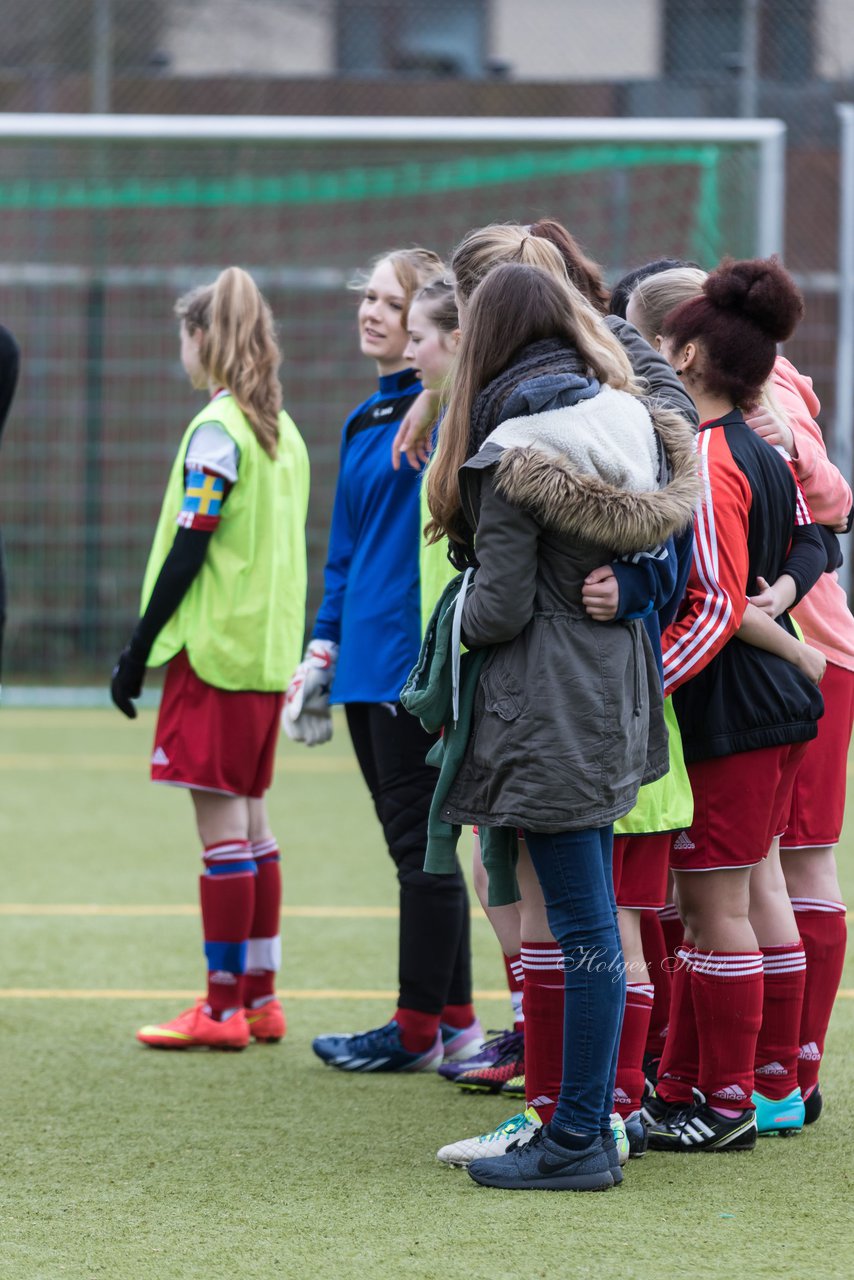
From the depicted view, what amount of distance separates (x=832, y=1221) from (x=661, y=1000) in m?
0.88

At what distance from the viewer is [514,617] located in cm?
285

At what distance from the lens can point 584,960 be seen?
2.97 m

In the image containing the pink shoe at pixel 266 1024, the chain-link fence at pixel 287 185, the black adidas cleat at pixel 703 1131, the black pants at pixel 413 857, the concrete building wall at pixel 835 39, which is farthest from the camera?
the concrete building wall at pixel 835 39

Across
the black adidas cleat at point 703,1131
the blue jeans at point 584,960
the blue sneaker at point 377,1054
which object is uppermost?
the blue jeans at point 584,960

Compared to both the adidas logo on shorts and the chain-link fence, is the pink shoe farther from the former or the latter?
the chain-link fence

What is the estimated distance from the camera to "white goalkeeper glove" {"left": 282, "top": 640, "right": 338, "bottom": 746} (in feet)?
13.4

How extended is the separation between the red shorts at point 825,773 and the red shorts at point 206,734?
Result: 1311 mm

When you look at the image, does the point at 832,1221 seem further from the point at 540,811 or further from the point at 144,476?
the point at 144,476

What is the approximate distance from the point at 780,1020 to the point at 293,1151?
980 mm

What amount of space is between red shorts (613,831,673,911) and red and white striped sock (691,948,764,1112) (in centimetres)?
16

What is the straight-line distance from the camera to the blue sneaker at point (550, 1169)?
3.00 m

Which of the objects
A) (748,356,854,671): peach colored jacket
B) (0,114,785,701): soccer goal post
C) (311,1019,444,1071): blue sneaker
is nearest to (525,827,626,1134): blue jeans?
(748,356,854,671): peach colored jacket

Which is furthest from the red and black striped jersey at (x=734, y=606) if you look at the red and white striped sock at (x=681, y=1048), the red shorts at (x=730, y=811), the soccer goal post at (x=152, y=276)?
the soccer goal post at (x=152, y=276)

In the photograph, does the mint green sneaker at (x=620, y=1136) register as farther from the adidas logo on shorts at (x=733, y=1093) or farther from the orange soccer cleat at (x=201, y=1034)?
the orange soccer cleat at (x=201, y=1034)
